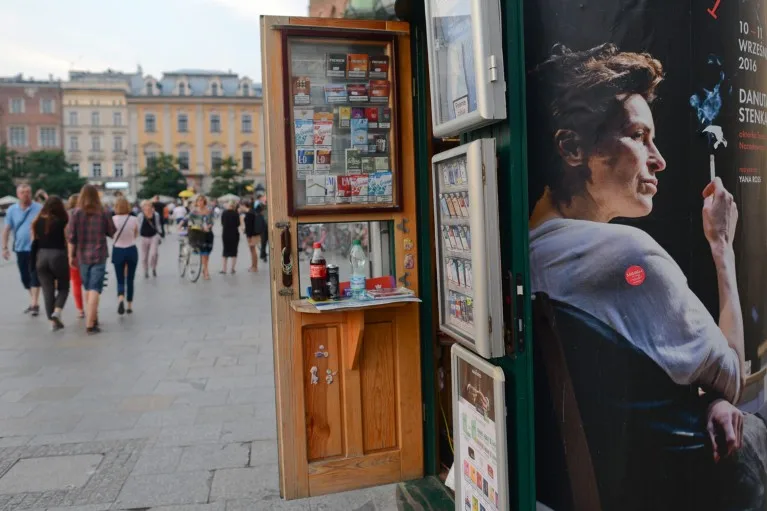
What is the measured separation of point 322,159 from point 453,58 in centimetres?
120

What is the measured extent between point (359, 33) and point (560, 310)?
78.3 inches

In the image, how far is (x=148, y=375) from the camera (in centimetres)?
678

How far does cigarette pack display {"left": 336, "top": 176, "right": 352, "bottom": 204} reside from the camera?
12.3ft

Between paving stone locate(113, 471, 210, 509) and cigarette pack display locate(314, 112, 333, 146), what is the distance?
2190 mm

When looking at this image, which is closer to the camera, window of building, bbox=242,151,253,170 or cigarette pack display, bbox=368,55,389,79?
cigarette pack display, bbox=368,55,389,79

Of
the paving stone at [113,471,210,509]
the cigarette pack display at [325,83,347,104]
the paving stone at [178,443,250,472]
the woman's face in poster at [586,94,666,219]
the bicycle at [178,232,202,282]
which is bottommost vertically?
the paving stone at [113,471,210,509]

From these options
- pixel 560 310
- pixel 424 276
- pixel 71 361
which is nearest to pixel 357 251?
pixel 424 276

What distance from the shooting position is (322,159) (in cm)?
371

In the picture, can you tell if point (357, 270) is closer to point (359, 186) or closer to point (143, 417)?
point (359, 186)

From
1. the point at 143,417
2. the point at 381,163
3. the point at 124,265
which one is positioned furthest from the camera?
the point at 124,265

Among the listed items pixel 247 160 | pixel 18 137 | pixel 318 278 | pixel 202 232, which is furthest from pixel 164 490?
pixel 18 137

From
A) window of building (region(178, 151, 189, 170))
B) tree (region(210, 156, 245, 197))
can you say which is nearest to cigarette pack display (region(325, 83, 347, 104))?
tree (region(210, 156, 245, 197))

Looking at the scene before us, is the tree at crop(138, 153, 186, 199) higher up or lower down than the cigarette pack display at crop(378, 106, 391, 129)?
higher up

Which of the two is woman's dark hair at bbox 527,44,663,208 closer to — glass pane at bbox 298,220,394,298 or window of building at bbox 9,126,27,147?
glass pane at bbox 298,220,394,298
